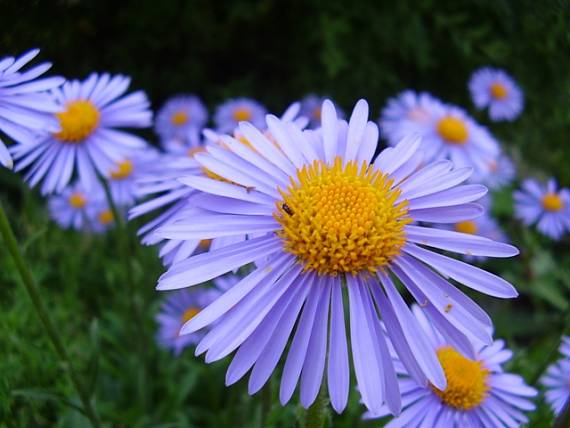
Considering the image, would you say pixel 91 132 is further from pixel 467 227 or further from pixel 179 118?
pixel 467 227

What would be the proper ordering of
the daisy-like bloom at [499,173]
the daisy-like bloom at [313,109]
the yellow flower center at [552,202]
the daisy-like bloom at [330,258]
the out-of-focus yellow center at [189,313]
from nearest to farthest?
the daisy-like bloom at [330,258]
the out-of-focus yellow center at [189,313]
the yellow flower center at [552,202]
the daisy-like bloom at [499,173]
the daisy-like bloom at [313,109]

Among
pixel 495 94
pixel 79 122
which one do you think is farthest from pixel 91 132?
pixel 495 94

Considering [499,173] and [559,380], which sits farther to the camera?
[499,173]

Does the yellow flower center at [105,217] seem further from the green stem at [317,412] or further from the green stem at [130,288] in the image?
the green stem at [317,412]

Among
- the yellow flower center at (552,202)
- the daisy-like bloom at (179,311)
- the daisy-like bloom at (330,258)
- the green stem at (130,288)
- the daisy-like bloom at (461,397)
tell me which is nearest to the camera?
the daisy-like bloom at (330,258)

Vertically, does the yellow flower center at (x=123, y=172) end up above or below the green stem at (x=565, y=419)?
above

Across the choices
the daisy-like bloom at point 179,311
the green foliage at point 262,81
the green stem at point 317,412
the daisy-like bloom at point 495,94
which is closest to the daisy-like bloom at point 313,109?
the green foliage at point 262,81
